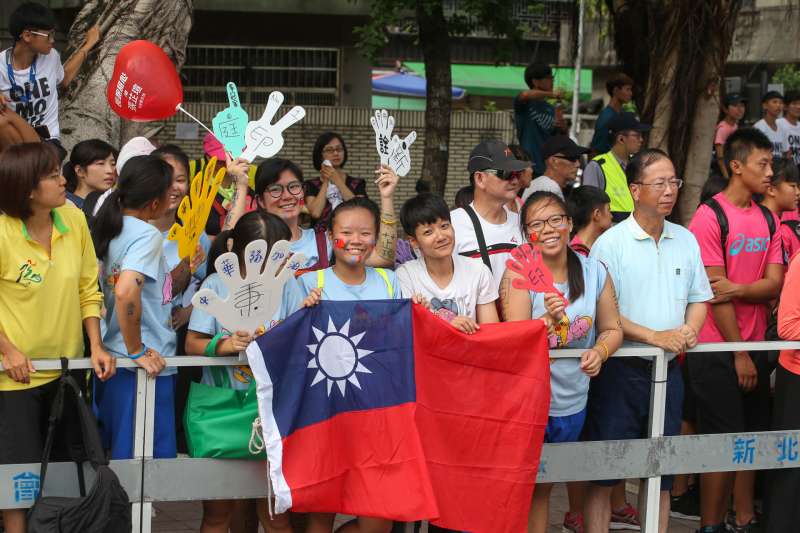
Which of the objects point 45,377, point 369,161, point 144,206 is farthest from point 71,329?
point 369,161

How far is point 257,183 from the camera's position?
5.93 meters

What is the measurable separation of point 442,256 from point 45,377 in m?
1.83

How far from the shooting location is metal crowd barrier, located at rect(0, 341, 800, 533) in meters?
Result: 4.54

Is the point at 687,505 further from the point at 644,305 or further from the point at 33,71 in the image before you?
the point at 33,71

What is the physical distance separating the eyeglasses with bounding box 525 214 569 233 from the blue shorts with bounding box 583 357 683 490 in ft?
2.51

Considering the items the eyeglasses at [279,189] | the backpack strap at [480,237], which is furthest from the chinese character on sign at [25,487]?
the backpack strap at [480,237]

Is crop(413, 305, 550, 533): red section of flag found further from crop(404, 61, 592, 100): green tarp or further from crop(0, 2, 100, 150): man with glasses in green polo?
crop(404, 61, 592, 100): green tarp

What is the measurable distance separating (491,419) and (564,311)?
0.63 metres

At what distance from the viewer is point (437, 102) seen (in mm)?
15180

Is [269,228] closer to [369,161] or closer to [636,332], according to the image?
[636,332]

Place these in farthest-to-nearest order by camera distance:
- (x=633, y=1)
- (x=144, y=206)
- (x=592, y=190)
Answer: (x=633, y=1) → (x=592, y=190) → (x=144, y=206)

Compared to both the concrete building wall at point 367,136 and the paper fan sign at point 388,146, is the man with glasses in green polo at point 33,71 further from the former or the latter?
the concrete building wall at point 367,136

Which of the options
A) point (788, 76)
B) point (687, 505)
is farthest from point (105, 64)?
point (788, 76)

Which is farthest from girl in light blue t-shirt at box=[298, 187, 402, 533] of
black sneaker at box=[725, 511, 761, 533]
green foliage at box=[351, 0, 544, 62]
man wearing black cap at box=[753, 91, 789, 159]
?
green foliage at box=[351, 0, 544, 62]
